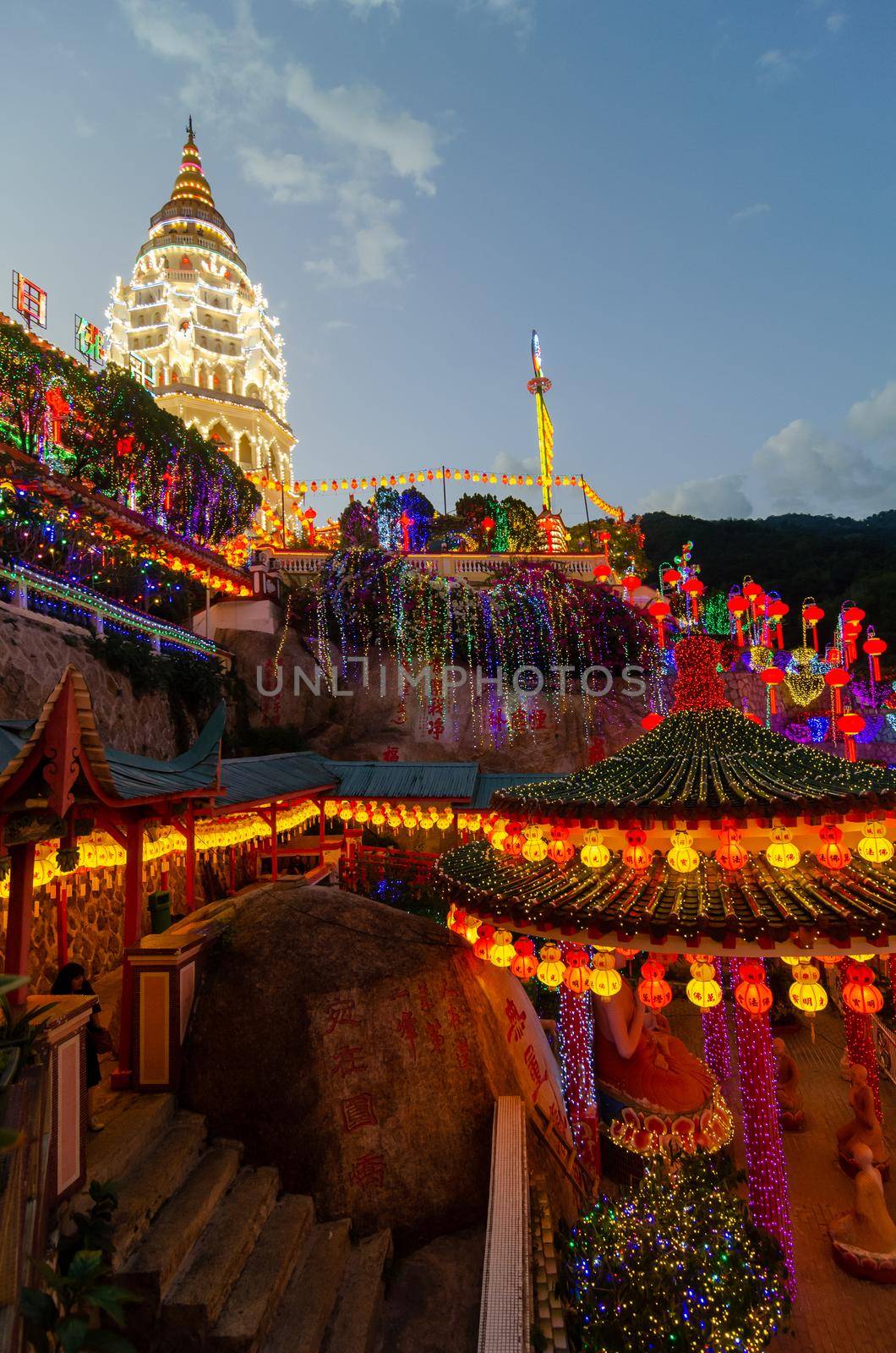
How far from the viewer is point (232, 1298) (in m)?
4.86

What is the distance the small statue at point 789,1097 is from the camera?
10.0m

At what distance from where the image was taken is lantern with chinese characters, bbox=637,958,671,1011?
671 cm

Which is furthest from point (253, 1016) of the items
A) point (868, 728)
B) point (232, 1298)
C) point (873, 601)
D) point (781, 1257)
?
point (873, 601)

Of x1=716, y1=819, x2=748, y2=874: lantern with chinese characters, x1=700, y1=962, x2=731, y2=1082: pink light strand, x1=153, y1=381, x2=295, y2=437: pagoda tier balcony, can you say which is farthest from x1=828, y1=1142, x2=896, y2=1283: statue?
Answer: x1=153, y1=381, x2=295, y2=437: pagoda tier balcony

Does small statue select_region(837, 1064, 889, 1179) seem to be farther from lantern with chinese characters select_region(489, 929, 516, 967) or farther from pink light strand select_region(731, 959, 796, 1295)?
lantern with chinese characters select_region(489, 929, 516, 967)

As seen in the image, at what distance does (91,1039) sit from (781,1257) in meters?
6.90

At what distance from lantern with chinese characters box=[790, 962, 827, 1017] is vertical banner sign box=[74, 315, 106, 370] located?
105 ft

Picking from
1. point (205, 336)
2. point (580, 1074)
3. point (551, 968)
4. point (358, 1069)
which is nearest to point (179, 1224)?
point (358, 1069)

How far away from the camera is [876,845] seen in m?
6.05

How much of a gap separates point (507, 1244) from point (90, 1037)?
4204 millimetres

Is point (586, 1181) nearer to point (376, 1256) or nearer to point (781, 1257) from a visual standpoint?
point (781, 1257)

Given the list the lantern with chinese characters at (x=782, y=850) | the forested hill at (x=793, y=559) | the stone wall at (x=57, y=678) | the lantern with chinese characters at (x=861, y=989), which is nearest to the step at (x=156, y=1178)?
the lantern with chinese characters at (x=782, y=850)

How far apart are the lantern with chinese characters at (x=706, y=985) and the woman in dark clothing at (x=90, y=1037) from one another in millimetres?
5308

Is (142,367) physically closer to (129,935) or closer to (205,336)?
(205,336)
